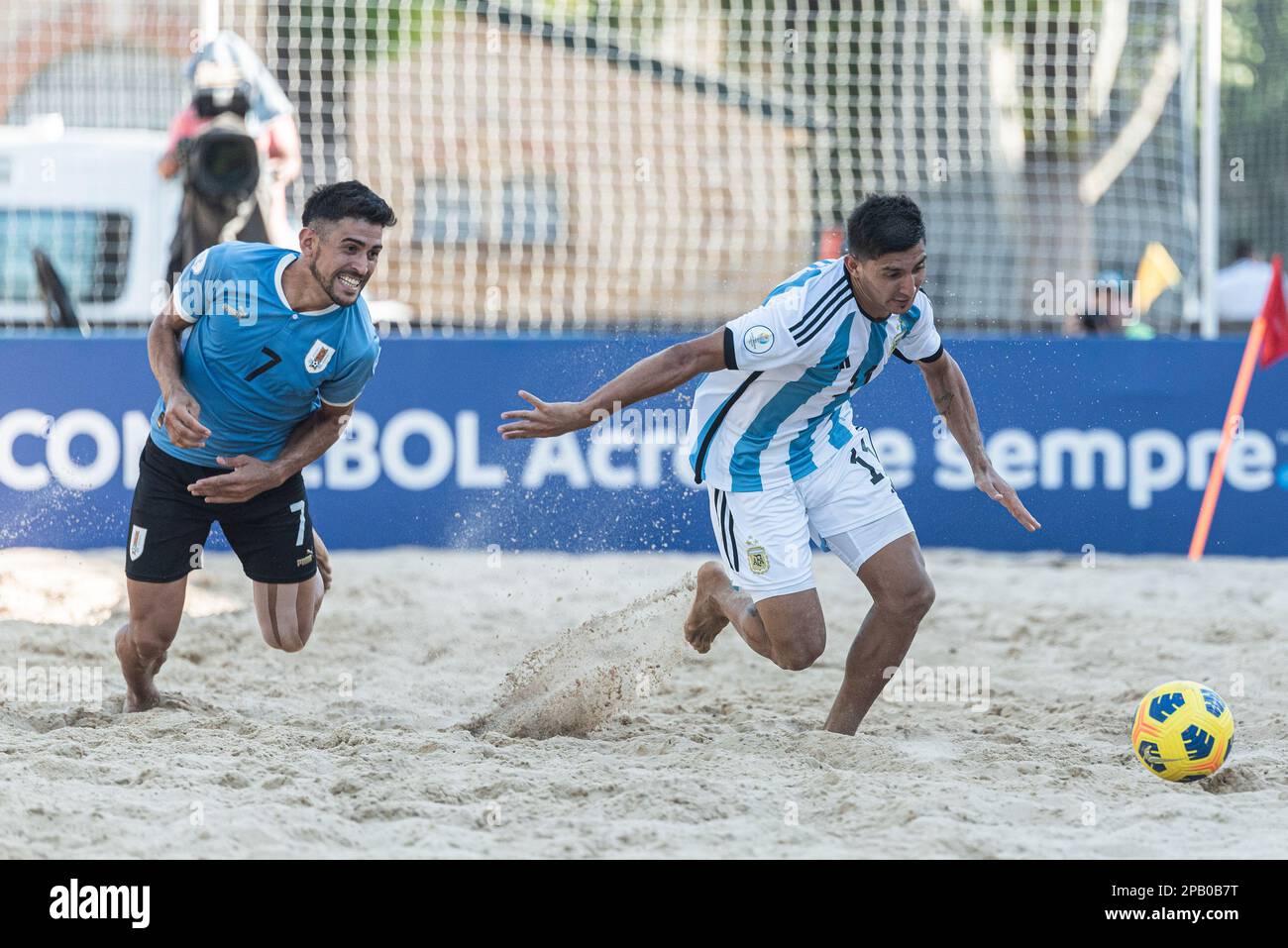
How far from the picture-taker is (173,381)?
4.70m

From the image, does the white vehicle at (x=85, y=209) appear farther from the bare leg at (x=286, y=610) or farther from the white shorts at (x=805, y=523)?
the white shorts at (x=805, y=523)

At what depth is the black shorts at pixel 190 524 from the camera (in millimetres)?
5012

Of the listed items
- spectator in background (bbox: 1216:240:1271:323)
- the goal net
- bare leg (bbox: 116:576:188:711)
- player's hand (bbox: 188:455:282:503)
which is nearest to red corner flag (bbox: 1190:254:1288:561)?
the goal net

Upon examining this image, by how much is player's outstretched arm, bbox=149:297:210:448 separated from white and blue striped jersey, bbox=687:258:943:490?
165cm

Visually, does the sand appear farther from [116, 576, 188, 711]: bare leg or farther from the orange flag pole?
the orange flag pole

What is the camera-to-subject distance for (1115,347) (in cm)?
898

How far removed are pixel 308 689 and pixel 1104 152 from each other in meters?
10.7

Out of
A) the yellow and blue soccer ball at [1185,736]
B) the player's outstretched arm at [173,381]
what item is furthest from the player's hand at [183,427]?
the yellow and blue soccer ball at [1185,736]

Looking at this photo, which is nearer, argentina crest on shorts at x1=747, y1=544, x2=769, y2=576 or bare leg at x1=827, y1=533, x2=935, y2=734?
bare leg at x1=827, y1=533, x2=935, y2=734

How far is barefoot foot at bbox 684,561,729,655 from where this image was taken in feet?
17.5

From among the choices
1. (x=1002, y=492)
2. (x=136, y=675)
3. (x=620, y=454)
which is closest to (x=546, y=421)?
(x=1002, y=492)

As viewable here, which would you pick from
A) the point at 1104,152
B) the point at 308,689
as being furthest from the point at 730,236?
the point at 308,689

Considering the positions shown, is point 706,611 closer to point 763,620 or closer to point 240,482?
point 763,620

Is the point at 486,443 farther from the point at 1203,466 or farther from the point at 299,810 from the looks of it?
the point at 299,810
